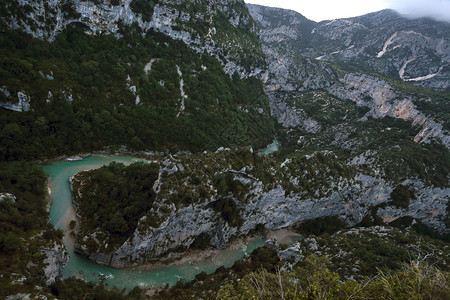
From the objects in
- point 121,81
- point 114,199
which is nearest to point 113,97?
point 121,81

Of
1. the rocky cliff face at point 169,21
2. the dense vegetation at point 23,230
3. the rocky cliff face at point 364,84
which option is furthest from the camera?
the rocky cliff face at point 364,84

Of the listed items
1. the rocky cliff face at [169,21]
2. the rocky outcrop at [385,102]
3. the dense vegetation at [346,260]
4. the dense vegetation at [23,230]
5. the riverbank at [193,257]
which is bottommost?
the riverbank at [193,257]

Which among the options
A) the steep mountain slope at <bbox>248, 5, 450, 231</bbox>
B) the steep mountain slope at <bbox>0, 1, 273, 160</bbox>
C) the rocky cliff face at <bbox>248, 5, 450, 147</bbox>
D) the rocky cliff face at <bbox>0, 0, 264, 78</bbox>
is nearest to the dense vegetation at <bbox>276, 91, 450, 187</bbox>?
the steep mountain slope at <bbox>248, 5, 450, 231</bbox>

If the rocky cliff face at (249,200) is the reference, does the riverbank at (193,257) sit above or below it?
below

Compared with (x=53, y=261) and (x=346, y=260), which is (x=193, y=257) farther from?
(x=346, y=260)

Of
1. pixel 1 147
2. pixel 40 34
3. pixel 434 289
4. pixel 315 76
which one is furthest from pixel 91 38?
pixel 315 76

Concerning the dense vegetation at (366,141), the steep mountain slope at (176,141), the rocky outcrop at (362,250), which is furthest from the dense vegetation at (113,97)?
the rocky outcrop at (362,250)

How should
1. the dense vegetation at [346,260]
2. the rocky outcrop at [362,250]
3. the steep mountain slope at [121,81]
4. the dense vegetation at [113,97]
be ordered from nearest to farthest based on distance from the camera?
the dense vegetation at [346,260]
the rocky outcrop at [362,250]
the dense vegetation at [113,97]
the steep mountain slope at [121,81]

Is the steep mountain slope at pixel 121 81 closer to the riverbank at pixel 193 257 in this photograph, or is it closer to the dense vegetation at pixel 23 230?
the dense vegetation at pixel 23 230
